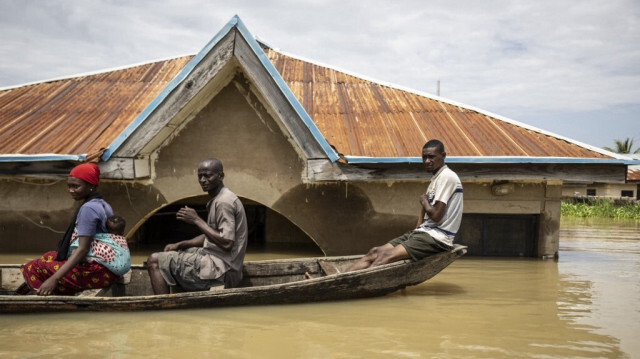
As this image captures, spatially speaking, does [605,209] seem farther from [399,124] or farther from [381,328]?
[381,328]

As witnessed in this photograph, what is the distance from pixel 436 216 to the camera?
514 centimetres

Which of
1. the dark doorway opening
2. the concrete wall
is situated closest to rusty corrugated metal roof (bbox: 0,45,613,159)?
the concrete wall

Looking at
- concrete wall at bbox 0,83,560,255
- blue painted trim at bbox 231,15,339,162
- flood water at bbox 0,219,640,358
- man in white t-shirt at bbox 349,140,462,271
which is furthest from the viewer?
concrete wall at bbox 0,83,560,255

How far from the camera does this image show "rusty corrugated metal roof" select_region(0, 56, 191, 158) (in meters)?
7.65

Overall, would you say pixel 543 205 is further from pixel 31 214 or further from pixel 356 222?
pixel 31 214

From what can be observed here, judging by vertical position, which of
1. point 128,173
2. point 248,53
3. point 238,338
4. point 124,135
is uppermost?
point 248,53

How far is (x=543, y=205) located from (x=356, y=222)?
299 cm

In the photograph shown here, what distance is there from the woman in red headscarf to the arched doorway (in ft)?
16.0

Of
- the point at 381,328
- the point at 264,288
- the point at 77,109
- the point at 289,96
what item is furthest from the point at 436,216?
the point at 77,109

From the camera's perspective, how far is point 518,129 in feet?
27.6

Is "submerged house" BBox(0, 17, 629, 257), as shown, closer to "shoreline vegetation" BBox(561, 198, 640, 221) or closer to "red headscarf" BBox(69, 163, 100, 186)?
"red headscarf" BBox(69, 163, 100, 186)

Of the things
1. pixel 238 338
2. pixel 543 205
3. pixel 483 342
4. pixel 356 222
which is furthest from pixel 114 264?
pixel 543 205

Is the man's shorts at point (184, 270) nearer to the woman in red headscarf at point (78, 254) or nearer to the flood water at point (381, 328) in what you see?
the flood water at point (381, 328)

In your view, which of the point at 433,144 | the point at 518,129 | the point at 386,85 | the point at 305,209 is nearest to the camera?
the point at 433,144
